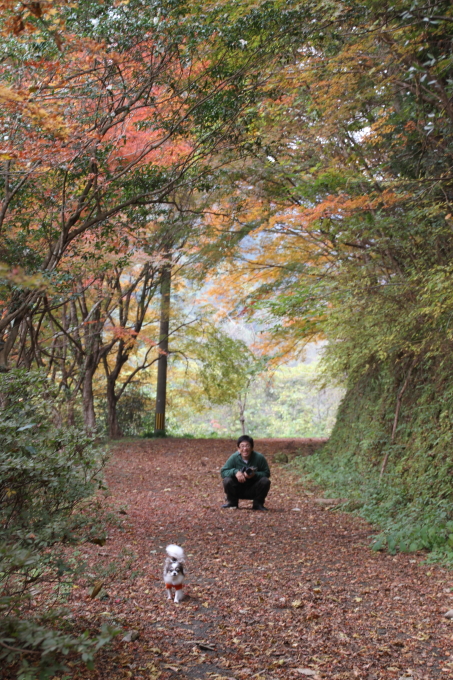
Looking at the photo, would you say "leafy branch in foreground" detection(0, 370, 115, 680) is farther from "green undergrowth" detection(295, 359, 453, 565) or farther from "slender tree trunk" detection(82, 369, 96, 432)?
"slender tree trunk" detection(82, 369, 96, 432)

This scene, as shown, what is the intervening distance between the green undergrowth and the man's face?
58.4 inches

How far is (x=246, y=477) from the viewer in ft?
23.0

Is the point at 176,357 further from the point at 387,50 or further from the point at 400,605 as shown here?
the point at 400,605

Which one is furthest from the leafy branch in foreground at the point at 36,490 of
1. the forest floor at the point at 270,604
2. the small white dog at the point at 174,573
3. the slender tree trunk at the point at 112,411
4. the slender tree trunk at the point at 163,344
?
the slender tree trunk at the point at 112,411

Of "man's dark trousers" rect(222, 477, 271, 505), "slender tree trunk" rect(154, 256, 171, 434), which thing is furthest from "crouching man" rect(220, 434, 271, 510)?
"slender tree trunk" rect(154, 256, 171, 434)

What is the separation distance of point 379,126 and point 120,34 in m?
4.25

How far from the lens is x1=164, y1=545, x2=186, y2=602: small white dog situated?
3.73 metres

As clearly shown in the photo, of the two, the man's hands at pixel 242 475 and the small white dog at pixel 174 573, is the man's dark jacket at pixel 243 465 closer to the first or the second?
the man's hands at pixel 242 475

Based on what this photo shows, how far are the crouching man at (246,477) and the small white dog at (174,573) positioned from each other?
10.5 feet

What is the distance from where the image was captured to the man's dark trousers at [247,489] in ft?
23.3

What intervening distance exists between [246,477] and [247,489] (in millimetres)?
306

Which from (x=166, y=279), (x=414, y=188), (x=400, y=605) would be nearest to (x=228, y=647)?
(x=400, y=605)

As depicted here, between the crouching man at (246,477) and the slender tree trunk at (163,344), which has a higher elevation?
the slender tree trunk at (163,344)

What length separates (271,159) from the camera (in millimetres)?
10633
